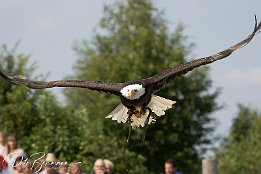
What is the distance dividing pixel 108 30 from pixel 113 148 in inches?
870

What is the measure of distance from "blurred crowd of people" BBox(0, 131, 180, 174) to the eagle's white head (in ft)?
3.18

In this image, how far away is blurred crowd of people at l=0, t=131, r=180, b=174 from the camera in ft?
37.9

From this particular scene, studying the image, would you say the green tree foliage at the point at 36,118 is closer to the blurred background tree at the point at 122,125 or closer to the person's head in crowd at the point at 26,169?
the blurred background tree at the point at 122,125

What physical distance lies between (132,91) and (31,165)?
1.74 meters

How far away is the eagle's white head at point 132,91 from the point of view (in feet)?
41.3

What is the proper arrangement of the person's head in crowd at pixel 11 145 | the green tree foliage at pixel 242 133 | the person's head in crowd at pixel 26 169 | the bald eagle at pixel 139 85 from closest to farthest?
the person's head in crowd at pixel 26 169 → the person's head in crowd at pixel 11 145 → the bald eagle at pixel 139 85 → the green tree foliage at pixel 242 133

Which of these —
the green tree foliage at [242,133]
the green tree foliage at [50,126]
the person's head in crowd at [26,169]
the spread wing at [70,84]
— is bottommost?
the person's head in crowd at [26,169]

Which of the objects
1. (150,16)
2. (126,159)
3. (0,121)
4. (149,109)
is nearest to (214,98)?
(126,159)

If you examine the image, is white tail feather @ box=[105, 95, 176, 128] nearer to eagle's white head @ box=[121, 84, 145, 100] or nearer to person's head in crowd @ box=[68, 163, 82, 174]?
eagle's white head @ box=[121, 84, 145, 100]

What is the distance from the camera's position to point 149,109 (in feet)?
43.6

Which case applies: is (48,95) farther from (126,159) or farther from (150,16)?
(150,16)

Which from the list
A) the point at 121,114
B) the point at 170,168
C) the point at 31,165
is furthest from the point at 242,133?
the point at 31,165

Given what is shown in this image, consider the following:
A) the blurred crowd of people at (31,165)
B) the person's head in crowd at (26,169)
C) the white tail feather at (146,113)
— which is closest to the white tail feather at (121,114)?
the white tail feather at (146,113)

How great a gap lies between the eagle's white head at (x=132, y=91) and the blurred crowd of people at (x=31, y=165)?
38.2 inches
